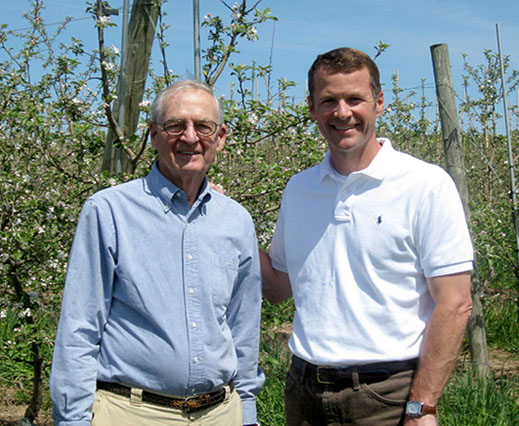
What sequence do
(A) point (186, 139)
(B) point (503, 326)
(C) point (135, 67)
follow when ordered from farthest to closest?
(B) point (503, 326)
(C) point (135, 67)
(A) point (186, 139)

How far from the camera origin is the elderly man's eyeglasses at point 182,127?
2.26m

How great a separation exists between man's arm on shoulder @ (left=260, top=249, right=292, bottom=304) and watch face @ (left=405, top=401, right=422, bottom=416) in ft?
2.39

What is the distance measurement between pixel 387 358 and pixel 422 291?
9.5 inches

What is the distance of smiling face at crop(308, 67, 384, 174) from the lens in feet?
7.72

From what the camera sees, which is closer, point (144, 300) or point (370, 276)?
point (144, 300)

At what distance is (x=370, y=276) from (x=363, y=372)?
306mm

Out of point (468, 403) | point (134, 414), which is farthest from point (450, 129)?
point (134, 414)

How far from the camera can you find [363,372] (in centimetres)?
228

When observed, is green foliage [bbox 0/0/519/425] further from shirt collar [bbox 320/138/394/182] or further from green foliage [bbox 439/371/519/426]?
shirt collar [bbox 320/138/394/182]

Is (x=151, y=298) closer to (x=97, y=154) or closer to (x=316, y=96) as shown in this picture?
(x=316, y=96)

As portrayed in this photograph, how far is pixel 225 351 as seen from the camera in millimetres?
2258

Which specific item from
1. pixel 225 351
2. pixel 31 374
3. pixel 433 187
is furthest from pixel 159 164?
pixel 31 374

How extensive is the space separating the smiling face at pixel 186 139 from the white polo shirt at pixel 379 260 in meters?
0.48

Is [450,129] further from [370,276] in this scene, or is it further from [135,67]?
[370,276]
